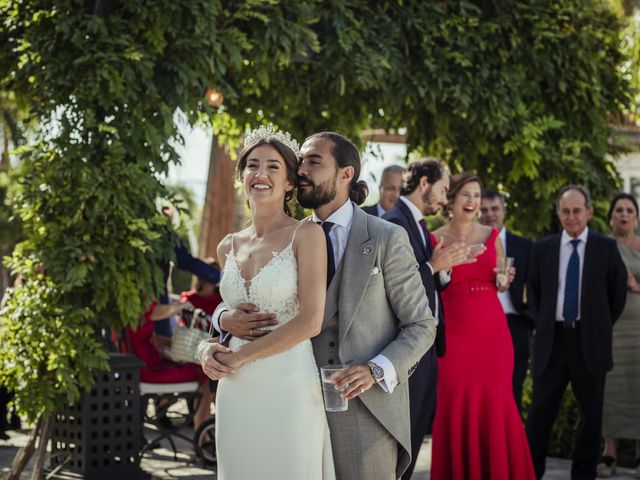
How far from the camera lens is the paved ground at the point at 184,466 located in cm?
760

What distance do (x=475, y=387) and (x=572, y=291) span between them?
1357 mm

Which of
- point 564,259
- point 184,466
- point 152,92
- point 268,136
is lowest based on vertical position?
point 184,466

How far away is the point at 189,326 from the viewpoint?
7.57m

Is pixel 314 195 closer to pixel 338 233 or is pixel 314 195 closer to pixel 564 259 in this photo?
pixel 338 233

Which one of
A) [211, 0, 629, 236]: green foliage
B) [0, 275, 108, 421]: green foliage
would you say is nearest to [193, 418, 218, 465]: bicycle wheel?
[0, 275, 108, 421]: green foliage

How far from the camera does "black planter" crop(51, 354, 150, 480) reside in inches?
274

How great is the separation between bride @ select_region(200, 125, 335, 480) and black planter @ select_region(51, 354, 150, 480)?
11.5 ft

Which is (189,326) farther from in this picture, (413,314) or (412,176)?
(413,314)

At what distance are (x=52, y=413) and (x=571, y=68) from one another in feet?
18.6

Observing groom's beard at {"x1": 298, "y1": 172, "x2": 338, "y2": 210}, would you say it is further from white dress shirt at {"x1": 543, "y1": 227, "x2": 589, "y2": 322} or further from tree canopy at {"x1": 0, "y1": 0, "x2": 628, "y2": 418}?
white dress shirt at {"x1": 543, "y1": 227, "x2": 589, "y2": 322}

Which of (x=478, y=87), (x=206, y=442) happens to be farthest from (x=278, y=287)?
(x=478, y=87)

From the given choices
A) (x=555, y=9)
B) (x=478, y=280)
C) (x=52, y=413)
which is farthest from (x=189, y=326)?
(x=555, y=9)

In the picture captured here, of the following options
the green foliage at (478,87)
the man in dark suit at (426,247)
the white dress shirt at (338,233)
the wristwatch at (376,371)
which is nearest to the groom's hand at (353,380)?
the wristwatch at (376,371)

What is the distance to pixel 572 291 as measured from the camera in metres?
7.20
